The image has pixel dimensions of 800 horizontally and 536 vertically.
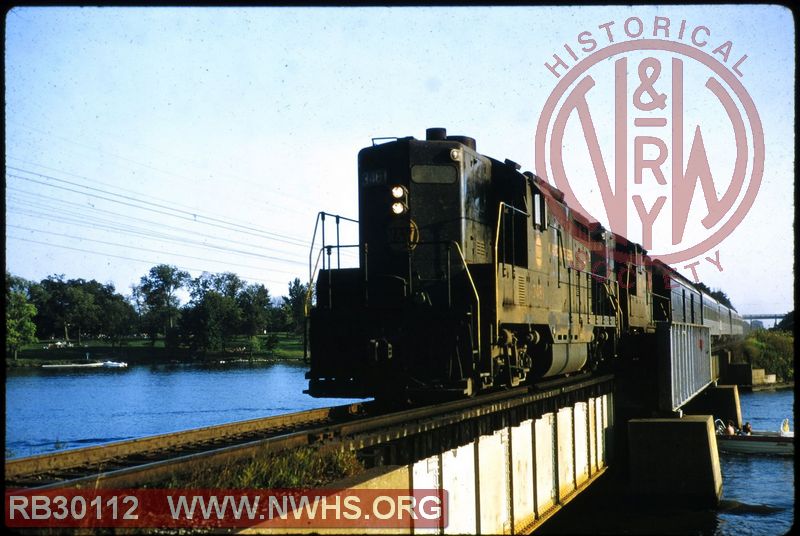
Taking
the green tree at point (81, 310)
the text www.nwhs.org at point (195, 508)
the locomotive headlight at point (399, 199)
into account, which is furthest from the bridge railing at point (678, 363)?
the green tree at point (81, 310)

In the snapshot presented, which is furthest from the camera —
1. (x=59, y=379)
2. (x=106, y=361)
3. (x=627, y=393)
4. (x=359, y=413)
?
(x=106, y=361)

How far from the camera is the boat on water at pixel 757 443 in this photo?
99.5ft

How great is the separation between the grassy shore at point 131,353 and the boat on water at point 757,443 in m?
46.7

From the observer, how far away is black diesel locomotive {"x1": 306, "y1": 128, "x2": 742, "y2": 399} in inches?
418

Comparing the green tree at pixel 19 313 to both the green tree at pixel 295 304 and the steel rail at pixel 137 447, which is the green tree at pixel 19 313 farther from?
the steel rail at pixel 137 447

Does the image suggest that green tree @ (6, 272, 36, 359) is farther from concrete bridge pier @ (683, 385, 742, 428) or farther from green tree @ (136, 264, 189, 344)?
concrete bridge pier @ (683, 385, 742, 428)

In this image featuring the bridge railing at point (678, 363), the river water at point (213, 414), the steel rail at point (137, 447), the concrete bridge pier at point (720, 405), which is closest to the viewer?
the steel rail at point (137, 447)

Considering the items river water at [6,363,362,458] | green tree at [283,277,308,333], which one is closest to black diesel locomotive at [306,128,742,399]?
river water at [6,363,362,458]

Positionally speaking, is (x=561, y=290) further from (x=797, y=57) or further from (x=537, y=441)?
(x=797, y=57)

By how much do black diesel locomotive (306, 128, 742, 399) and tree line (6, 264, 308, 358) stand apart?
48.8 meters

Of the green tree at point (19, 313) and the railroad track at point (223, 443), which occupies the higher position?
the green tree at point (19, 313)

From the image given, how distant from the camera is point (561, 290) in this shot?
582 inches

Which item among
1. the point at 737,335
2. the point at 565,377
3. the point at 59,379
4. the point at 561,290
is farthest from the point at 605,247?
the point at 59,379

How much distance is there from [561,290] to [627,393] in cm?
956
